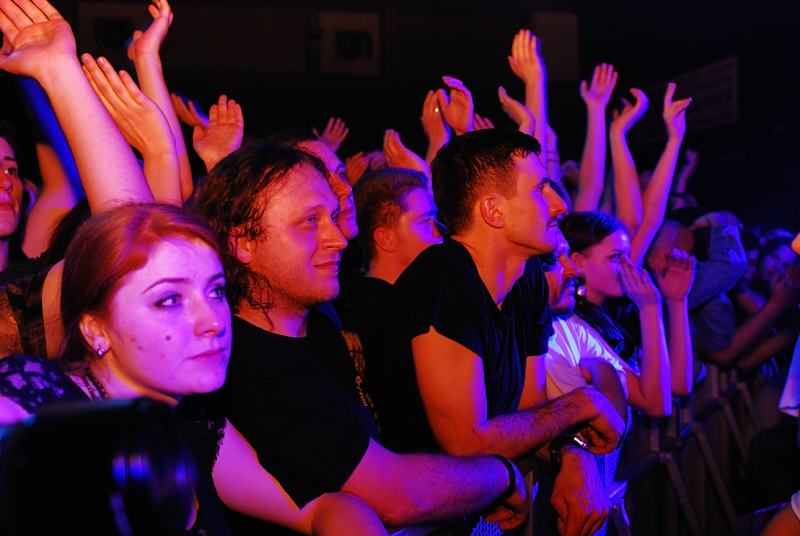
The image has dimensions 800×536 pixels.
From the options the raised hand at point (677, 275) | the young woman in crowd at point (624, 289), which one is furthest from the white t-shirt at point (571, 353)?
the raised hand at point (677, 275)

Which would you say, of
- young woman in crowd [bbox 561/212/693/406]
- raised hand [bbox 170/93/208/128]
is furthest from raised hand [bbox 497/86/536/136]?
raised hand [bbox 170/93/208/128]

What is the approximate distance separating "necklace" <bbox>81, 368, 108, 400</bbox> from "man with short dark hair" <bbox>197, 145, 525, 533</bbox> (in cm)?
28

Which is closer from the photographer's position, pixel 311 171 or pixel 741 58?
pixel 311 171

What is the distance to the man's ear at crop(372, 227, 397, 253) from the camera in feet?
8.45

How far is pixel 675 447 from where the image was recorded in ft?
10.5

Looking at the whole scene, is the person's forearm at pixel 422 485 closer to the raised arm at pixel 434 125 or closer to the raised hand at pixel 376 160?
the raised arm at pixel 434 125

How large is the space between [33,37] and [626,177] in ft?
8.50

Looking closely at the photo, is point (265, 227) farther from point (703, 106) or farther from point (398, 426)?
point (703, 106)

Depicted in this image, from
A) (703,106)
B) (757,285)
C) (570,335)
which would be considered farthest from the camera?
(703,106)

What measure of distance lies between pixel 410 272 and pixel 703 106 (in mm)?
5240

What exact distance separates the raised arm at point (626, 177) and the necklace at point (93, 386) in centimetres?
260

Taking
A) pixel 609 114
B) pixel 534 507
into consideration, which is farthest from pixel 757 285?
pixel 609 114

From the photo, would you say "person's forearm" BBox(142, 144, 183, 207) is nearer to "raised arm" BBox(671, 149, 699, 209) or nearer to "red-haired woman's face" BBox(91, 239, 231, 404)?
"red-haired woman's face" BBox(91, 239, 231, 404)

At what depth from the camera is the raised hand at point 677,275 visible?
2.62 meters
